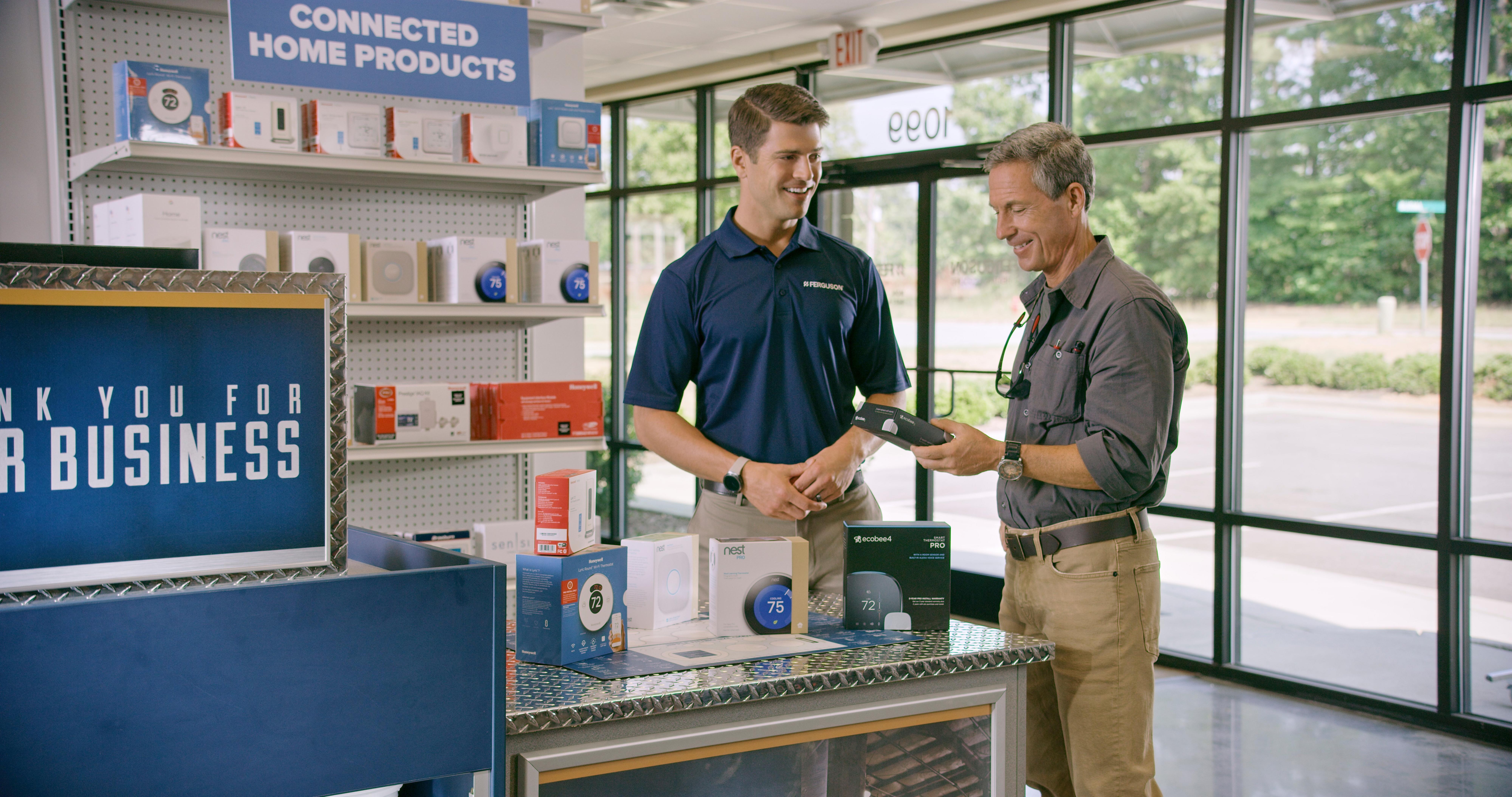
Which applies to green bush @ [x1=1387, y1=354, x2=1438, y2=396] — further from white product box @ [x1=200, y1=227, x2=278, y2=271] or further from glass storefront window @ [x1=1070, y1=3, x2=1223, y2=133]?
white product box @ [x1=200, y1=227, x2=278, y2=271]

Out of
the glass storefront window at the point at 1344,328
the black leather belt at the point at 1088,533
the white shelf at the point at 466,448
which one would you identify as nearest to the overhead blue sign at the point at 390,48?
the white shelf at the point at 466,448

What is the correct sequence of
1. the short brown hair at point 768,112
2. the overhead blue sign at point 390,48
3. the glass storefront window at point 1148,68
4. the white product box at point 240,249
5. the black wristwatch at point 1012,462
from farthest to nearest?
→ the glass storefront window at point 1148,68, the white product box at point 240,249, the overhead blue sign at point 390,48, the short brown hair at point 768,112, the black wristwatch at point 1012,462

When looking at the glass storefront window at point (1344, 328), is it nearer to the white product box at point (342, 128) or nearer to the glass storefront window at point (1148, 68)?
the glass storefront window at point (1148, 68)

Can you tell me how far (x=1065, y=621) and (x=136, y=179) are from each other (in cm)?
282

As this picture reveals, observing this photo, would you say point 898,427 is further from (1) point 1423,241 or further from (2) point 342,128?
(1) point 1423,241

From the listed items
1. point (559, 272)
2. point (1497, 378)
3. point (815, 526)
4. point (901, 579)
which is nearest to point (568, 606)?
point (901, 579)

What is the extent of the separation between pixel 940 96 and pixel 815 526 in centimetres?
411

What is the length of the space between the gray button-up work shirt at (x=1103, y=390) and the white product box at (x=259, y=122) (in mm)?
2155

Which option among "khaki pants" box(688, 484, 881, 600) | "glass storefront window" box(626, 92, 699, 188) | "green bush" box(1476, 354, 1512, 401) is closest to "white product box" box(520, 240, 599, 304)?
"khaki pants" box(688, 484, 881, 600)

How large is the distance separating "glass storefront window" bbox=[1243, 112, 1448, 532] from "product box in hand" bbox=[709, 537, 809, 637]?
11.5 feet

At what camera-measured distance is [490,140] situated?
351 cm

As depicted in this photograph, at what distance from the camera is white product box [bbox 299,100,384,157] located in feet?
10.6

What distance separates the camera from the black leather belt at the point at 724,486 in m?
2.52

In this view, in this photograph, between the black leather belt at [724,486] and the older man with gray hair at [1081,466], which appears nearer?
the older man with gray hair at [1081,466]
